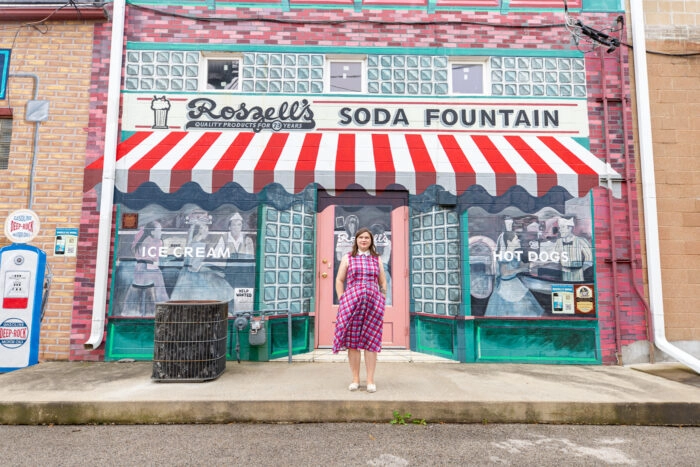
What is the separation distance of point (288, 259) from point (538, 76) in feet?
16.1

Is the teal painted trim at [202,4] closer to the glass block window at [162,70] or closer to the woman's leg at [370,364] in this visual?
the glass block window at [162,70]

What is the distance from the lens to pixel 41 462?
321 centimetres

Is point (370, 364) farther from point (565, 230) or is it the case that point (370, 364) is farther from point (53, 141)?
point (53, 141)

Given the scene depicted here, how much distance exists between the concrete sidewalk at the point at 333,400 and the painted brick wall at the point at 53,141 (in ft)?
4.56

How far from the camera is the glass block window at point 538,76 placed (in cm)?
658

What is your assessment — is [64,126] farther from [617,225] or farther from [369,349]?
[617,225]

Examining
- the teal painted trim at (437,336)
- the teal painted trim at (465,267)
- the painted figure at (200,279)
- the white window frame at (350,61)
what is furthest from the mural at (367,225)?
the white window frame at (350,61)

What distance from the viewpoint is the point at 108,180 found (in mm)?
6016

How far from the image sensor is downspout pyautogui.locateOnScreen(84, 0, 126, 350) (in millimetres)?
5910

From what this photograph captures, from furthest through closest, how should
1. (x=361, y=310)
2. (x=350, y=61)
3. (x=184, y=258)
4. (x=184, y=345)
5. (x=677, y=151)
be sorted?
(x=350, y=61) < (x=677, y=151) < (x=184, y=258) < (x=184, y=345) < (x=361, y=310)

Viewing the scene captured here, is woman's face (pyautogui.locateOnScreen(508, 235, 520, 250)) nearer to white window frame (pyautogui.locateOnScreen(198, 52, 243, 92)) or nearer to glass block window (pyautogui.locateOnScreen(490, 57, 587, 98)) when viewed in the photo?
glass block window (pyautogui.locateOnScreen(490, 57, 587, 98))

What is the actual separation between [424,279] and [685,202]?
4092mm

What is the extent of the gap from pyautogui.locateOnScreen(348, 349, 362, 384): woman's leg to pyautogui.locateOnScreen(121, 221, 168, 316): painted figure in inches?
122

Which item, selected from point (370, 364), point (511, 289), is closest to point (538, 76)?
point (511, 289)
